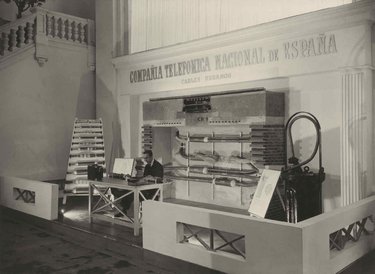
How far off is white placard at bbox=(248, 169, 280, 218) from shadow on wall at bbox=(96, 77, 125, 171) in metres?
6.11

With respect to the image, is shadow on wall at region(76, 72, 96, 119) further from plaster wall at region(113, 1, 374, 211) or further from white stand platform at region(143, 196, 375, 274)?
white stand platform at region(143, 196, 375, 274)

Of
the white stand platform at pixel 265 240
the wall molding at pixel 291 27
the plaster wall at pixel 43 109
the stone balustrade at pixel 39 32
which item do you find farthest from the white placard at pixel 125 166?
the stone balustrade at pixel 39 32

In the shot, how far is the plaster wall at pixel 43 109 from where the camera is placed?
9.77 metres

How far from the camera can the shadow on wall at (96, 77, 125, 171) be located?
1078 cm

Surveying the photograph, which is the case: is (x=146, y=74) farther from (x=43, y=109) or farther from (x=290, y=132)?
(x=290, y=132)

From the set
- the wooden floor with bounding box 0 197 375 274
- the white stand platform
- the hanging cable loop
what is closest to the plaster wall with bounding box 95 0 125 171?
the wooden floor with bounding box 0 197 375 274

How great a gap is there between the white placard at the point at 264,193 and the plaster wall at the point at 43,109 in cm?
709

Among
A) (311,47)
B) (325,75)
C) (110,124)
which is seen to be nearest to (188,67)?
(311,47)

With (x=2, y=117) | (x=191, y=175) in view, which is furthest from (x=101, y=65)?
(x=191, y=175)

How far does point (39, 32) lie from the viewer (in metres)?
10.2

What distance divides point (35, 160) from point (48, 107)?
58.0 inches

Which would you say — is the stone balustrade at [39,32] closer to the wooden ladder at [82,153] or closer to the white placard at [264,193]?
the wooden ladder at [82,153]

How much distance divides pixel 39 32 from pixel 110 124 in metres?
3.05

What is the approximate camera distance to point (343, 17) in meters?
6.38
